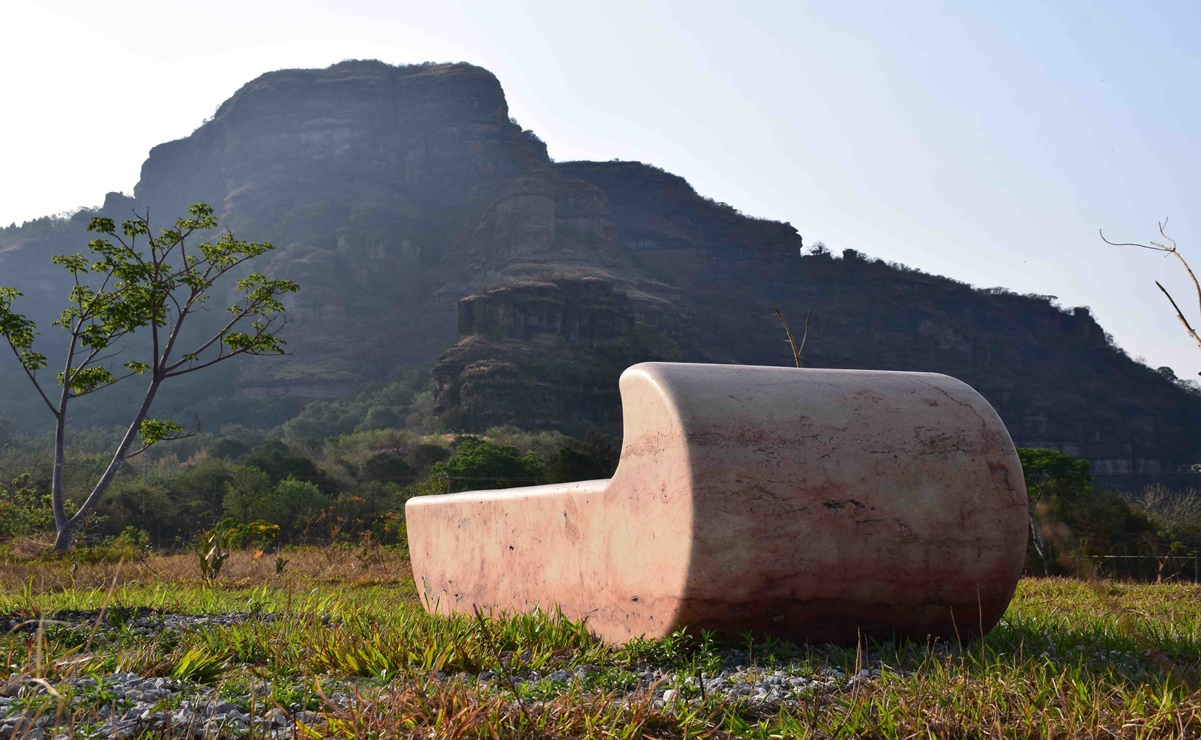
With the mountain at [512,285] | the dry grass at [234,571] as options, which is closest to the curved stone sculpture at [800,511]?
the dry grass at [234,571]

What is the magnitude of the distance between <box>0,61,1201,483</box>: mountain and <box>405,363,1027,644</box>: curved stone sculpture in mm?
55977

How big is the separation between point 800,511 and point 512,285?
7374 centimetres

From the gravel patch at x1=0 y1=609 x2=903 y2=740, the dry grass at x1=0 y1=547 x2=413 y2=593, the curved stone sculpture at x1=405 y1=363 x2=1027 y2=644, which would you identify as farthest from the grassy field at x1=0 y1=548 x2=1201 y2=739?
the dry grass at x1=0 y1=547 x2=413 y2=593

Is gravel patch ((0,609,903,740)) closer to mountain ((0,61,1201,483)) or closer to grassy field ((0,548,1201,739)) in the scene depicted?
grassy field ((0,548,1201,739))

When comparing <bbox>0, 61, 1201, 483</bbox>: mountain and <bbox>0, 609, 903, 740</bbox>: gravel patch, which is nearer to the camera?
<bbox>0, 609, 903, 740</bbox>: gravel patch

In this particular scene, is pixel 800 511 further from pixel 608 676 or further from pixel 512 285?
pixel 512 285

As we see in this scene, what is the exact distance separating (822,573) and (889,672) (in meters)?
0.52

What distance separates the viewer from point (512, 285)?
76375 mm

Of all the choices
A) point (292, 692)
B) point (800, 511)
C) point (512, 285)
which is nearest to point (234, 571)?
point (292, 692)

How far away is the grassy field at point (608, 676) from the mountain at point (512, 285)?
55.9m

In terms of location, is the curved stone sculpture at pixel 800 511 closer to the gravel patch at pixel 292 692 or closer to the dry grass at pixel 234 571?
the gravel patch at pixel 292 692

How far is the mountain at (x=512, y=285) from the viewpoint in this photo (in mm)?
74500

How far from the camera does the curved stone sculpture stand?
3492mm

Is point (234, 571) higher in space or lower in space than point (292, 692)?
lower
